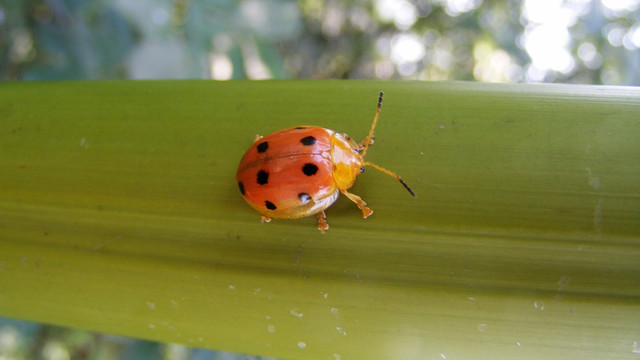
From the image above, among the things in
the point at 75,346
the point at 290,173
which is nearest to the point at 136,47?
the point at 290,173

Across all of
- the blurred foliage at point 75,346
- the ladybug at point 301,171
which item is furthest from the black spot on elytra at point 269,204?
the blurred foliage at point 75,346

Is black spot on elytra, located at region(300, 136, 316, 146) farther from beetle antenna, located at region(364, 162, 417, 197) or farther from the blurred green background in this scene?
the blurred green background

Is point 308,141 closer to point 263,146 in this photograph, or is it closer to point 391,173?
point 263,146

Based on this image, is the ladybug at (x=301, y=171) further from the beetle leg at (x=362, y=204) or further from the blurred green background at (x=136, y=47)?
the blurred green background at (x=136, y=47)

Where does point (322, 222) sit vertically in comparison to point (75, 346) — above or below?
above

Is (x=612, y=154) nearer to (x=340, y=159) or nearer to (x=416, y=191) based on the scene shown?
(x=416, y=191)

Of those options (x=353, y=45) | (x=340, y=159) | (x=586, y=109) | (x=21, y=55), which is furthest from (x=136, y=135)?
(x=353, y=45)

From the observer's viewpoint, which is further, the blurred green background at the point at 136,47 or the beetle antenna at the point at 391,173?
the blurred green background at the point at 136,47
